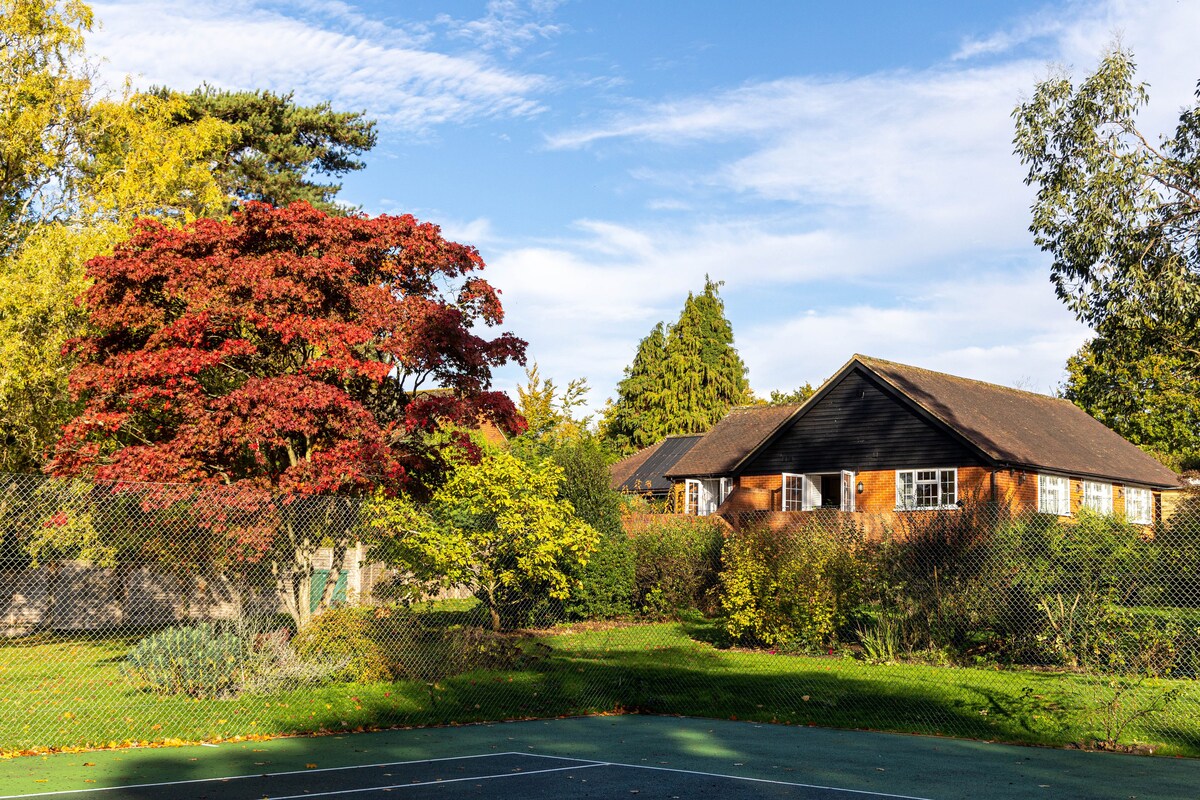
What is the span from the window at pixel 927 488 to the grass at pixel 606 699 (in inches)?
488

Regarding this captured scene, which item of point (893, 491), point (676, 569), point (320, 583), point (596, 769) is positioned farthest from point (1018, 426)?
point (596, 769)

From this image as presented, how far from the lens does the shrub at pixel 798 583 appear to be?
18.1 meters

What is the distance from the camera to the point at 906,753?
36.9 feet

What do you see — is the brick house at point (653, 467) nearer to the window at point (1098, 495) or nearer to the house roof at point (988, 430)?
the house roof at point (988, 430)

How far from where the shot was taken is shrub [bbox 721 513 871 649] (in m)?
18.1

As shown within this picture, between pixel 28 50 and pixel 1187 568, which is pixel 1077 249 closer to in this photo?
pixel 1187 568

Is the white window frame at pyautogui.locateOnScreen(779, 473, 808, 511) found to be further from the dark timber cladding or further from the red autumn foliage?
the red autumn foliage

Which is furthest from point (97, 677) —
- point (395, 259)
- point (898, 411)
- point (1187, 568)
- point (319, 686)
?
point (898, 411)

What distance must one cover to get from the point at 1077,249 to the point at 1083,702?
9.45 meters

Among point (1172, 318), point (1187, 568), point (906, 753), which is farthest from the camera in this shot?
point (1172, 318)

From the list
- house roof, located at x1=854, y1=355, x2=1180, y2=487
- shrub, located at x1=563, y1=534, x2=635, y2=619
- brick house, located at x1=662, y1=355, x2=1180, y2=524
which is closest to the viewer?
shrub, located at x1=563, y1=534, x2=635, y2=619

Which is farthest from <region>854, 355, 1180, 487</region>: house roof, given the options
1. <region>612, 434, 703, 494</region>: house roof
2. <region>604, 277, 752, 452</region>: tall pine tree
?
<region>604, 277, 752, 452</region>: tall pine tree

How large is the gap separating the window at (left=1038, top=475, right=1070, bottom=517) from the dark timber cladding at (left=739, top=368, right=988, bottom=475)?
8.92 ft

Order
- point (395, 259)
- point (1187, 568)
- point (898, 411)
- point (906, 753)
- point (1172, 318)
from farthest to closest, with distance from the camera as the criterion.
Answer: point (898, 411) < point (1172, 318) < point (395, 259) < point (1187, 568) < point (906, 753)
